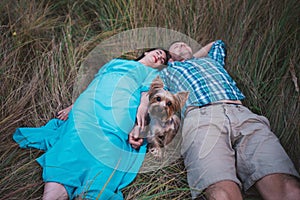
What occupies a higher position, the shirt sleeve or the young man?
the shirt sleeve

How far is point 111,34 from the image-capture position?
3.02m

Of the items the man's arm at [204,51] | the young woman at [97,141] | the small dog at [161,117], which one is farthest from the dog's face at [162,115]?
the man's arm at [204,51]

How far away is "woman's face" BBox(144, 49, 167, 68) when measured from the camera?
8.68 ft

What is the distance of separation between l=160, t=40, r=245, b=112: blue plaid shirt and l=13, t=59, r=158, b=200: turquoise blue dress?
0.17 meters

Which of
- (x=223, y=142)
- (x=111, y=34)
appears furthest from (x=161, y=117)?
(x=111, y=34)

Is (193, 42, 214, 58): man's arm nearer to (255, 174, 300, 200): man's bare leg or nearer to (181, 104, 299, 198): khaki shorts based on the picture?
(181, 104, 299, 198): khaki shorts

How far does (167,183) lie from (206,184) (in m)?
0.28

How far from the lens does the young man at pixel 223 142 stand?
1.80 meters

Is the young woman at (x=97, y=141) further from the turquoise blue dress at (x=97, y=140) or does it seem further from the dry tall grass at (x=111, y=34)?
the dry tall grass at (x=111, y=34)

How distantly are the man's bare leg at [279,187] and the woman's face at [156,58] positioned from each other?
119 centimetres

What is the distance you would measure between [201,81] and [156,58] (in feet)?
1.61

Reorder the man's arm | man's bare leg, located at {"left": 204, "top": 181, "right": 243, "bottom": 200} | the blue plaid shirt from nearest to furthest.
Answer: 1. man's bare leg, located at {"left": 204, "top": 181, "right": 243, "bottom": 200}
2. the blue plaid shirt
3. the man's arm

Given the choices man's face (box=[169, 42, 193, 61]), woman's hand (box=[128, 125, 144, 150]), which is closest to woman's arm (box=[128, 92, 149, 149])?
woman's hand (box=[128, 125, 144, 150])

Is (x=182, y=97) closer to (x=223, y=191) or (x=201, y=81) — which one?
(x=201, y=81)
